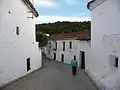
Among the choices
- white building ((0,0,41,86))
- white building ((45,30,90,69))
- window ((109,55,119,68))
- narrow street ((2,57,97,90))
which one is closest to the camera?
window ((109,55,119,68))

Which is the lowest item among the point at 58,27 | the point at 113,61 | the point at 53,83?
the point at 53,83

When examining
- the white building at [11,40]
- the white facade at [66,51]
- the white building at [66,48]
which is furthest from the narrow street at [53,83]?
the white facade at [66,51]

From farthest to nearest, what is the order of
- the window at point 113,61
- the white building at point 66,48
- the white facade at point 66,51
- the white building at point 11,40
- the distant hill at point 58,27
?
the distant hill at point 58,27
the white facade at point 66,51
the white building at point 66,48
the white building at point 11,40
the window at point 113,61

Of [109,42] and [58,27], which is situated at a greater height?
[58,27]

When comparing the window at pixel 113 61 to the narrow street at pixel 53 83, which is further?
the narrow street at pixel 53 83

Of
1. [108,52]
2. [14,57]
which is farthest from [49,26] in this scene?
[108,52]

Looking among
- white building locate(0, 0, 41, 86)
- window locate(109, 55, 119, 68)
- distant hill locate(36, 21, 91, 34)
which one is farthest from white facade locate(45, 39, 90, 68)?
window locate(109, 55, 119, 68)

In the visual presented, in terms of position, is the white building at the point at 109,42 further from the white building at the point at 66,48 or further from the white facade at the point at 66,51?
the white facade at the point at 66,51

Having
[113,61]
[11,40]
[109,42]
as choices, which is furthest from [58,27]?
[113,61]

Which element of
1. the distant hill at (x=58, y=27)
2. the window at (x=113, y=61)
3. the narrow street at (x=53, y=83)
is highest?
the distant hill at (x=58, y=27)

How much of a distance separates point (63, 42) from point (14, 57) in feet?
92.2

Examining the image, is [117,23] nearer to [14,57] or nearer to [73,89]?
[73,89]

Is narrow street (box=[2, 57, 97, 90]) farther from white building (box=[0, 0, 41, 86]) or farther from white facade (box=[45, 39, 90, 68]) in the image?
white facade (box=[45, 39, 90, 68])

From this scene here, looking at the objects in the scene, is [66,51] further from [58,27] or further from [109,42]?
[58,27]
